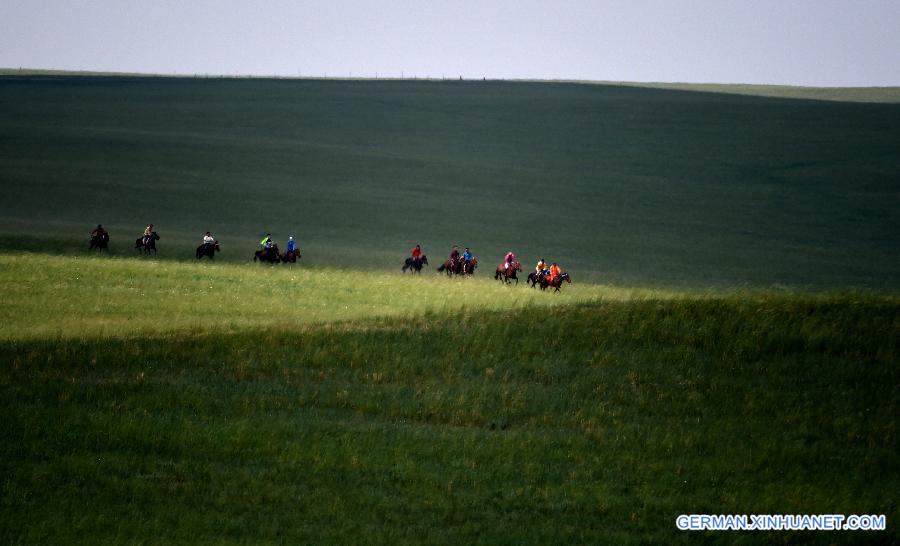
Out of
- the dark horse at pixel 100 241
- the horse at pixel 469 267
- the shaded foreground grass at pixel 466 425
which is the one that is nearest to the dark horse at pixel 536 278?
the horse at pixel 469 267

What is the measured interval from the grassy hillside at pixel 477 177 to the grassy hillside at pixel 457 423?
19547mm

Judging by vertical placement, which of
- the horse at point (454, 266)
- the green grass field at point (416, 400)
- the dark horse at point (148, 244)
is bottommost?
the horse at point (454, 266)

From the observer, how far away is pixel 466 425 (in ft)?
45.8

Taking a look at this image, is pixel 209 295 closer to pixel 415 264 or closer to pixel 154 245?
pixel 154 245

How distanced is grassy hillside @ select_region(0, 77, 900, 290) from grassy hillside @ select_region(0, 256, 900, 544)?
1955 centimetres

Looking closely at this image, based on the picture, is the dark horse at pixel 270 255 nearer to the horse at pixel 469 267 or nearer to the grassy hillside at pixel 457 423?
the horse at pixel 469 267

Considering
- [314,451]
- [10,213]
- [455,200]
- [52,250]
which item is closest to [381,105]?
[455,200]

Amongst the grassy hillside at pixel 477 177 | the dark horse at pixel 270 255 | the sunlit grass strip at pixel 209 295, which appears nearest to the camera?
the sunlit grass strip at pixel 209 295

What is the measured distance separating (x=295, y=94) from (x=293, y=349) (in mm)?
89242

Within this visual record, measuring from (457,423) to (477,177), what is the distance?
53073mm

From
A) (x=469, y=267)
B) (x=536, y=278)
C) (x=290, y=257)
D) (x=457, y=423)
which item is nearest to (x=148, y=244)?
(x=290, y=257)

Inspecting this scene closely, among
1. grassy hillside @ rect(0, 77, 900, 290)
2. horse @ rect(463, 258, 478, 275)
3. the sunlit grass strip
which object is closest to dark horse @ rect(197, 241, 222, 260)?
grassy hillside @ rect(0, 77, 900, 290)

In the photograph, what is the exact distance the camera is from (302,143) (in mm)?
75125

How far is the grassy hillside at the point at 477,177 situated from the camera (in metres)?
46.2
